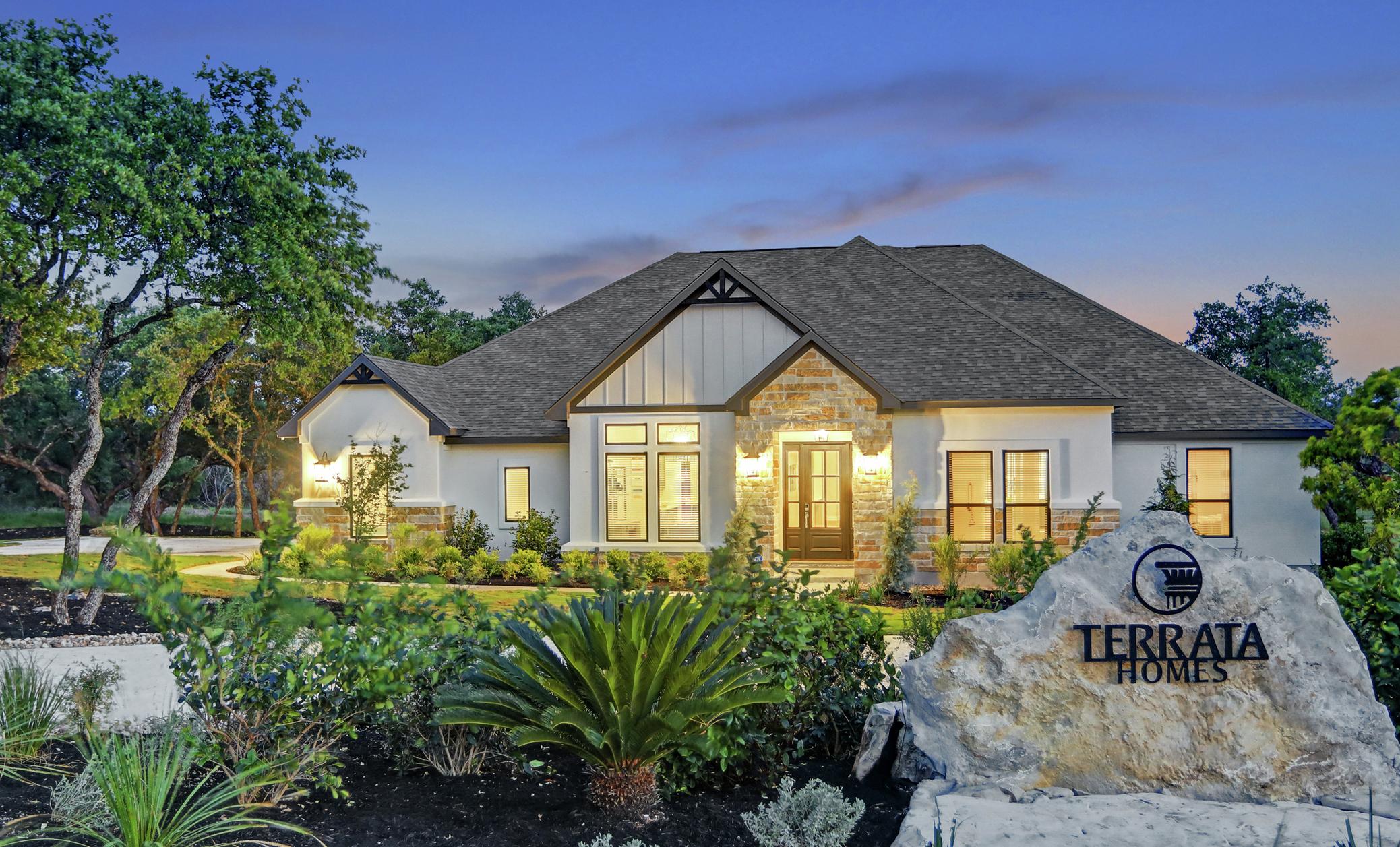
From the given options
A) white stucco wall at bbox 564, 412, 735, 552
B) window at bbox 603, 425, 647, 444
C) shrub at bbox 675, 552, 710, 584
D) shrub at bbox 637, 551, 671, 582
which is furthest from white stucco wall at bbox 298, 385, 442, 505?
shrub at bbox 675, 552, 710, 584

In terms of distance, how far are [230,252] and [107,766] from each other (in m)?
8.29

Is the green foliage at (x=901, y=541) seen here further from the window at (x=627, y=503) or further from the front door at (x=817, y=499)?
the window at (x=627, y=503)

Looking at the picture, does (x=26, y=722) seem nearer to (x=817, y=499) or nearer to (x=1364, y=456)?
(x=817, y=499)

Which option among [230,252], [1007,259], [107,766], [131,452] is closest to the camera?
[107,766]

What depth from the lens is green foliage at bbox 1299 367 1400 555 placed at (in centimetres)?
1390

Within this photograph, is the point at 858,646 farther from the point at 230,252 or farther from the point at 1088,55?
the point at 1088,55

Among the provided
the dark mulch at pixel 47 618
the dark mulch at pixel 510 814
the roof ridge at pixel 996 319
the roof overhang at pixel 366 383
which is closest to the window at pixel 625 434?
the roof overhang at pixel 366 383

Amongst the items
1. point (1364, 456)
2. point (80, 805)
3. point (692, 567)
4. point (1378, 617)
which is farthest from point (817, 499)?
point (80, 805)

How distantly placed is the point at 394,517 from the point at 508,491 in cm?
236

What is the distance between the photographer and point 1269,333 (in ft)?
89.2

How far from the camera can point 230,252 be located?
10.9 m

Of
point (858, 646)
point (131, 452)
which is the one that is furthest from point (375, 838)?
point (131, 452)

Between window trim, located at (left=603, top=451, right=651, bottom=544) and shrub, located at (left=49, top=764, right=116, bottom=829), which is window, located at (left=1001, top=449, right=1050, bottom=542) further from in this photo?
shrub, located at (left=49, top=764, right=116, bottom=829)

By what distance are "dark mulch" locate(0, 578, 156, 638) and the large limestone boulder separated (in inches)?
347
